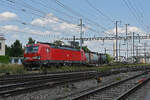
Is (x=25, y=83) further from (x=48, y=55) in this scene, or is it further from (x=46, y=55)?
(x=48, y=55)

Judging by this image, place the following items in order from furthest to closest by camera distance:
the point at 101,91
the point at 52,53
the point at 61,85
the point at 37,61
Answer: the point at 52,53
the point at 37,61
the point at 61,85
the point at 101,91

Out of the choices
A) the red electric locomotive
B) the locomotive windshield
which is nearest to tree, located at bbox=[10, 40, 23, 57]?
the red electric locomotive

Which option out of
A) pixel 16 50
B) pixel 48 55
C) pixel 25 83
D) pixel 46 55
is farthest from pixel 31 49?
pixel 16 50

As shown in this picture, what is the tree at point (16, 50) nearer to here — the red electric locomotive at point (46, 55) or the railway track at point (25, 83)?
the red electric locomotive at point (46, 55)

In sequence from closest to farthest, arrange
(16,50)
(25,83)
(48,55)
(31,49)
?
(25,83) → (31,49) → (48,55) → (16,50)

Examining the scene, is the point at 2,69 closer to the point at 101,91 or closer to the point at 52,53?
the point at 52,53

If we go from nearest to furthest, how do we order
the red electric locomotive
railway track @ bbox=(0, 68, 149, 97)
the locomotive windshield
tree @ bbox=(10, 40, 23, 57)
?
railway track @ bbox=(0, 68, 149, 97) → the red electric locomotive → the locomotive windshield → tree @ bbox=(10, 40, 23, 57)

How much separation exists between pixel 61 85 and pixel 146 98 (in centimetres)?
535

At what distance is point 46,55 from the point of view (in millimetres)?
26141

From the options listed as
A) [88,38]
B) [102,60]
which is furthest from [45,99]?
[102,60]

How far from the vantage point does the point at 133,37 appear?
173 ft

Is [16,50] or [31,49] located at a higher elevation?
[16,50]

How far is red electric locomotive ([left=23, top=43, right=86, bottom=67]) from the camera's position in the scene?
25.2 meters

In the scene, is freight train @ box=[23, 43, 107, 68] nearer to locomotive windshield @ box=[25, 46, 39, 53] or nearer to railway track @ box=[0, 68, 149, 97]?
locomotive windshield @ box=[25, 46, 39, 53]
